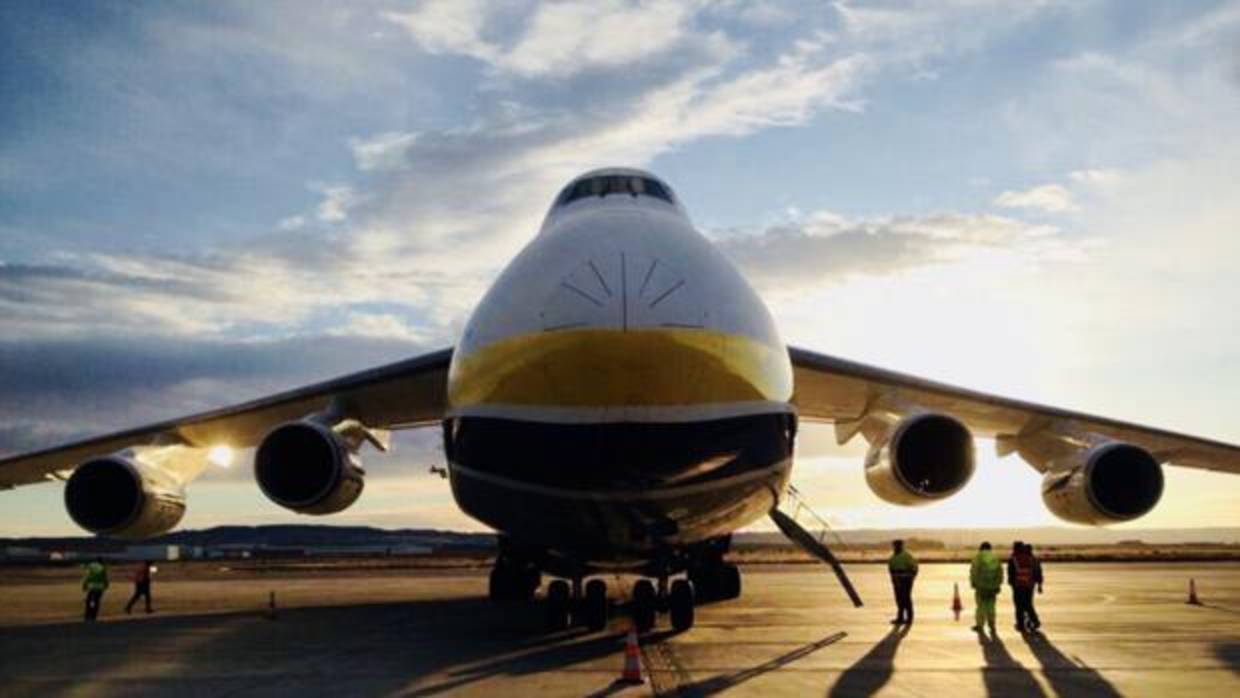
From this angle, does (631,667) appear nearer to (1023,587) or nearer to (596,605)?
(596,605)

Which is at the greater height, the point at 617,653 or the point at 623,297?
the point at 623,297

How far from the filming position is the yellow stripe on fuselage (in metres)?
7.55

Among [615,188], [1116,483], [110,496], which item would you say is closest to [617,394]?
[615,188]

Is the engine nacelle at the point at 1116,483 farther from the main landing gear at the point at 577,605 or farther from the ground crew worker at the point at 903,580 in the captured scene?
the main landing gear at the point at 577,605

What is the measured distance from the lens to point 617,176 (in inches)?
447

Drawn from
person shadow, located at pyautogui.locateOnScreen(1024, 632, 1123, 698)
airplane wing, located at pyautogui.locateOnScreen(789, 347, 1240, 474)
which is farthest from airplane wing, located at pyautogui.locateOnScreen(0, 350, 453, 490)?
person shadow, located at pyautogui.locateOnScreen(1024, 632, 1123, 698)

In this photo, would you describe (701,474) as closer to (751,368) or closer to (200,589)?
(751,368)

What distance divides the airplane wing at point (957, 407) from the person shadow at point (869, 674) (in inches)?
141

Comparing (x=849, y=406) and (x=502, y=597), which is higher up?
(x=849, y=406)

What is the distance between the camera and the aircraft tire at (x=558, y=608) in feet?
38.0

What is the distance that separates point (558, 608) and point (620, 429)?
4566 mm

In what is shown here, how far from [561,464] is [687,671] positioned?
196 centimetres

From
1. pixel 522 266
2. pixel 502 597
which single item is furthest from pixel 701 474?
pixel 502 597

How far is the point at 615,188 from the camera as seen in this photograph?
11125 mm
